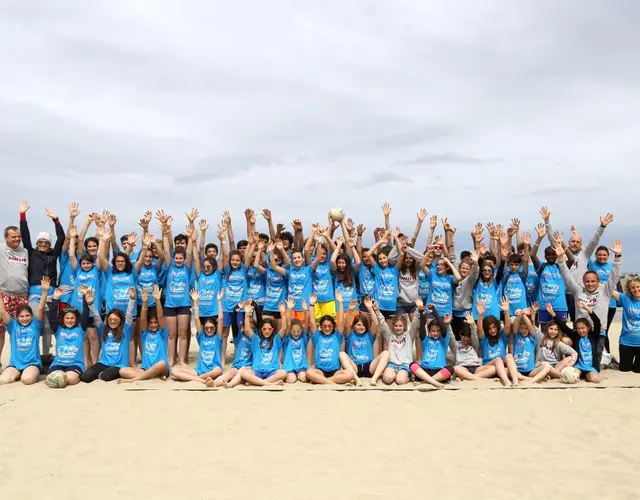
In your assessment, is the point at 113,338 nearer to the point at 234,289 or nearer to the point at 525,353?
the point at 234,289

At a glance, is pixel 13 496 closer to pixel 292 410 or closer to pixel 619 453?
pixel 292 410

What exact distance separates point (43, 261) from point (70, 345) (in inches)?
63.9

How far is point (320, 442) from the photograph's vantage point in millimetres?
5527

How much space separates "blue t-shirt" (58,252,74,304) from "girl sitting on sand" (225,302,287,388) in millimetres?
3119

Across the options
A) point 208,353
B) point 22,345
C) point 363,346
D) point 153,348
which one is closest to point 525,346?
point 363,346

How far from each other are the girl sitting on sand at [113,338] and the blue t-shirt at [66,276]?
0.75 meters

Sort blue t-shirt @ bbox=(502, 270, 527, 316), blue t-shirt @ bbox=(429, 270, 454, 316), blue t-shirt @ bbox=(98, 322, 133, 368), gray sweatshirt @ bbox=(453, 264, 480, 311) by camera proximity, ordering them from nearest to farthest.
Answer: blue t-shirt @ bbox=(98, 322, 133, 368) → gray sweatshirt @ bbox=(453, 264, 480, 311) → blue t-shirt @ bbox=(429, 270, 454, 316) → blue t-shirt @ bbox=(502, 270, 527, 316)

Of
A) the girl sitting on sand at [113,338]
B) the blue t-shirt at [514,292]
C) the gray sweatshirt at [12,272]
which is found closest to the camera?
the girl sitting on sand at [113,338]

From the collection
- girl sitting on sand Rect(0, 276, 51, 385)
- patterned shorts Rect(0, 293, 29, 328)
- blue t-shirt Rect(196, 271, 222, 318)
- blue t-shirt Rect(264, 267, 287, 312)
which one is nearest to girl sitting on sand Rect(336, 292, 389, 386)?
blue t-shirt Rect(264, 267, 287, 312)

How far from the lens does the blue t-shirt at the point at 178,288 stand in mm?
8992

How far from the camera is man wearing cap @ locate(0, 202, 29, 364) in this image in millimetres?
8672

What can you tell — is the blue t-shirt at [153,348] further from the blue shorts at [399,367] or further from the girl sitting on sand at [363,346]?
the blue shorts at [399,367]

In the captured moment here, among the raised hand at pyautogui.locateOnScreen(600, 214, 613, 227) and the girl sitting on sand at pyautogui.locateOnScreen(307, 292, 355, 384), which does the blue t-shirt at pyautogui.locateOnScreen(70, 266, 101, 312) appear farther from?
the raised hand at pyautogui.locateOnScreen(600, 214, 613, 227)

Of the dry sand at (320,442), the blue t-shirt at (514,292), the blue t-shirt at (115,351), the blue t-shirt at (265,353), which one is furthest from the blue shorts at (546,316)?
the blue t-shirt at (115,351)
